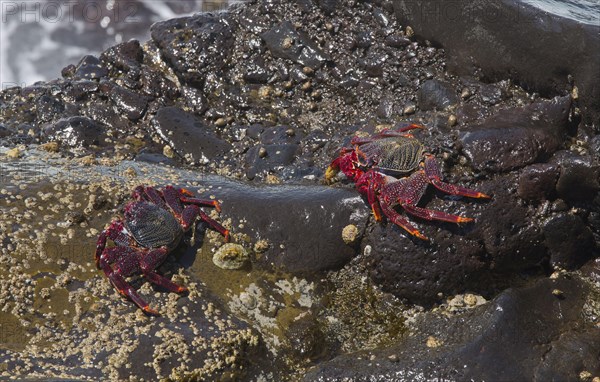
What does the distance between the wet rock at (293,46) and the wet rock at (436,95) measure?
1424 millimetres

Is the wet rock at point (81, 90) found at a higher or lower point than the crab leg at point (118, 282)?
higher

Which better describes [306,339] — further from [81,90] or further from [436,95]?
[81,90]

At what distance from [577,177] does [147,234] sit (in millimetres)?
3216

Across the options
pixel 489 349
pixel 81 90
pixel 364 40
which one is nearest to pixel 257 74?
pixel 364 40

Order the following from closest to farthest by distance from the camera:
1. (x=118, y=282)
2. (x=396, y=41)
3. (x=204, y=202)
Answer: (x=118, y=282) → (x=204, y=202) → (x=396, y=41)

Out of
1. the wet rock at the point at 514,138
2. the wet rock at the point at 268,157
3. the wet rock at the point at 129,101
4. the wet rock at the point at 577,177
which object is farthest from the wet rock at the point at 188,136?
the wet rock at the point at 577,177

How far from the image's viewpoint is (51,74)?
40.7ft

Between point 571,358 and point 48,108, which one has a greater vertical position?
point 48,108

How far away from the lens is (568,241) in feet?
16.7

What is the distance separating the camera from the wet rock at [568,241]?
5.05 m

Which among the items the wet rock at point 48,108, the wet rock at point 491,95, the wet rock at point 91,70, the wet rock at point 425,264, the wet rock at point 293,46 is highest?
the wet rock at point 293,46

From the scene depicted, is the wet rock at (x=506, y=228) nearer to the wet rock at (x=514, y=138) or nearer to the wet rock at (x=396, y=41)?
the wet rock at (x=514, y=138)

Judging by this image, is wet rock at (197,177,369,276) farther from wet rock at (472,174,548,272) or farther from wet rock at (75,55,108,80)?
wet rock at (75,55,108,80)

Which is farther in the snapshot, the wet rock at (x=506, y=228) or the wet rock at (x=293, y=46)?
the wet rock at (x=293, y=46)
